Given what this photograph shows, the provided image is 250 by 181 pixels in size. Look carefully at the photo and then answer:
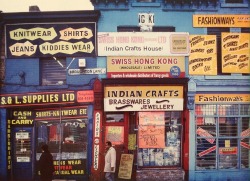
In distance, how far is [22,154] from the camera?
A: 556 inches

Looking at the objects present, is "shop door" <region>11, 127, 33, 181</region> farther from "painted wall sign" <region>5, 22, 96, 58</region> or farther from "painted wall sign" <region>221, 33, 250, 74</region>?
"painted wall sign" <region>221, 33, 250, 74</region>

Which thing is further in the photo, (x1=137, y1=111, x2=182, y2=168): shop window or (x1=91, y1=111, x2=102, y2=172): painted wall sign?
(x1=137, y1=111, x2=182, y2=168): shop window

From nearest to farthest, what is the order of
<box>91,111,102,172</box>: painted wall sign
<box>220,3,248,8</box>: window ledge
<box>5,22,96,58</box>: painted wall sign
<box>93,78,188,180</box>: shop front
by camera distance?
<box>91,111,102,172</box>: painted wall sign → <box>93,78,188,180</box>: shop front → <box>5,22,96,58</box>: painted wall sign → <box>220,3,248,8</box>: window ledge

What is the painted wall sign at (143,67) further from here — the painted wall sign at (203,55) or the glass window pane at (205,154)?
the glass window pane at (205,154)

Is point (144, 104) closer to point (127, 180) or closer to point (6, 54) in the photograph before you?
point (127, 180)

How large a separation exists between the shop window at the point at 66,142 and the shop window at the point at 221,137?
4.92 metres

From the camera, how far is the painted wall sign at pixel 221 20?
14.3 m

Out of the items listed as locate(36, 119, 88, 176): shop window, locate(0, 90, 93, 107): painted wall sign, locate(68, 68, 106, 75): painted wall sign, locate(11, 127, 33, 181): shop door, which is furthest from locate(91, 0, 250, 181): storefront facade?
locate(11, 127, 33, 181): shop door

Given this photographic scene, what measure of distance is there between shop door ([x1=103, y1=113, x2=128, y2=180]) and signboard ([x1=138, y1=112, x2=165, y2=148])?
64 cm

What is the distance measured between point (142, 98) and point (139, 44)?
2.32 m

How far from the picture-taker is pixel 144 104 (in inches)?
550

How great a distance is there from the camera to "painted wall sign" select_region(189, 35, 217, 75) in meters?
14.2

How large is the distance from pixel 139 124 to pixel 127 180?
237cm

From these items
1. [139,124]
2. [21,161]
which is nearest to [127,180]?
[139,124]
